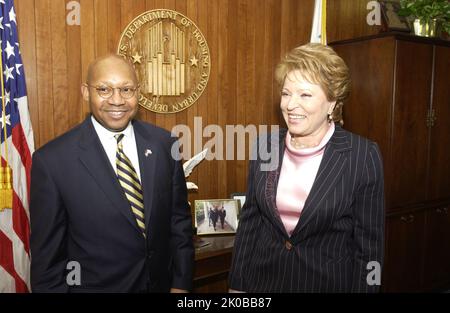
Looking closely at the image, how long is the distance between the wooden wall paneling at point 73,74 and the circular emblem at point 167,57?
0.26 metres

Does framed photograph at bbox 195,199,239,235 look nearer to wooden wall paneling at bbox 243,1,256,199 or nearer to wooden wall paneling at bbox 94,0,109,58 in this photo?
wooden wall paneling at bbox 243,1,256,199

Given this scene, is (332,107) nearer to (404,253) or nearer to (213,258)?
(213,258)

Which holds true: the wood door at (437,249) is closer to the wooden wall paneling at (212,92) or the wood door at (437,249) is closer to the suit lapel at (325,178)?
the wooden wall paneling at (212,92)

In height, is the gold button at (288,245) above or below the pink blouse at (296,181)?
below

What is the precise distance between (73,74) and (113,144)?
93 cm

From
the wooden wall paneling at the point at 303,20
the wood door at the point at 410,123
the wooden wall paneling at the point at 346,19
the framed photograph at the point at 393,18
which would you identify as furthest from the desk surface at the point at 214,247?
the framed photograph at the point at 393,18

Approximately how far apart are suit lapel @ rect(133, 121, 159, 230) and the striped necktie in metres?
0.02

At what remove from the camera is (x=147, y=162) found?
185cm

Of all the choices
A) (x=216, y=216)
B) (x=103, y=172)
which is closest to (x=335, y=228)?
(x=103, y=172)

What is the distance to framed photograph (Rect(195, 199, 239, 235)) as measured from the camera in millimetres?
2943

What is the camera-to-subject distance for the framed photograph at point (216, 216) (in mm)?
2943

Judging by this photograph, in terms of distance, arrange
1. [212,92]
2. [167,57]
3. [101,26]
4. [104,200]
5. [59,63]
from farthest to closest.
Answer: [212,92] → [167,57] → [101,26] → [59,63] → [104,200]
